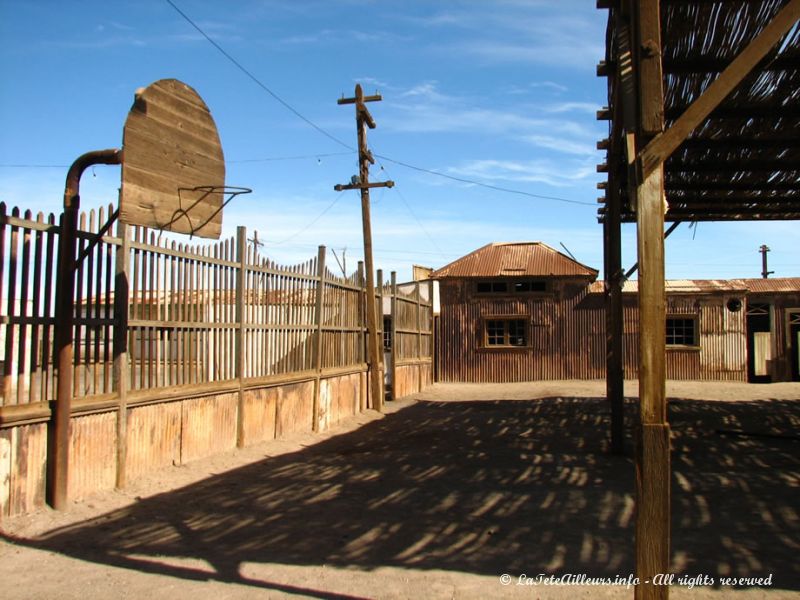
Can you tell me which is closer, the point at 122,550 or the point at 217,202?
the point at 122,550

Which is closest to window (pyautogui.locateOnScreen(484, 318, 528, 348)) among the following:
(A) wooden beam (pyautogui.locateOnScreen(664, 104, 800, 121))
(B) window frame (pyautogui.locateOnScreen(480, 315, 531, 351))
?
(B) window frame (pyautogui.locateOnScreen(480, 315, 531, 351))

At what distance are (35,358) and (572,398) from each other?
1395 centimetres

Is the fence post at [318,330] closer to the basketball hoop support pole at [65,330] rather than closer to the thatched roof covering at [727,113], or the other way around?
the thatched roof covering at [727,113]

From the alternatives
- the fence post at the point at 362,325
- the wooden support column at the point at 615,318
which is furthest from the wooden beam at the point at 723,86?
the fence post at the point at 362,325

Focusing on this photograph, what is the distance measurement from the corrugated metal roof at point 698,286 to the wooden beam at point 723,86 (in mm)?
21675

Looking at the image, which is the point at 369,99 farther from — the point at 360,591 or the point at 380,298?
the point at 360,591

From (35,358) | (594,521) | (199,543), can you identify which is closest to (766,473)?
(594,521)

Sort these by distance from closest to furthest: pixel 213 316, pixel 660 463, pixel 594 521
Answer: pixel 660 463 → pixel 594 521 → pixel 213 316

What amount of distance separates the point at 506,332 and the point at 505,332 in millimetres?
37

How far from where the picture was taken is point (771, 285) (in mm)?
25422

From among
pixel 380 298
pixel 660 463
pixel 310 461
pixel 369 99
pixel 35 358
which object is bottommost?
pixel 310 461

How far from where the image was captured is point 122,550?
5168 mm

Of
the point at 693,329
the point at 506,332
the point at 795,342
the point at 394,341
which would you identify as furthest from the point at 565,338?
the point at 394,341

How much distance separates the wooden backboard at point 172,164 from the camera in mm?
6625
